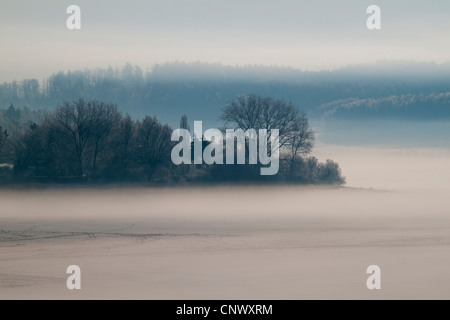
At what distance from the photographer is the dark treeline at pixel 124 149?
41656 millimetres

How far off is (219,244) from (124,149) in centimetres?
1831

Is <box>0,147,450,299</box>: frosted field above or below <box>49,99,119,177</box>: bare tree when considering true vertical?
below

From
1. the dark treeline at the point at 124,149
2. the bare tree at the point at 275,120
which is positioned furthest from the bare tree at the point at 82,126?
the bare tree at the point at 275,120

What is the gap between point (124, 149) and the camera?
4259cm

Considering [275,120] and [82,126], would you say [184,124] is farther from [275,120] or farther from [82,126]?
[82,126]

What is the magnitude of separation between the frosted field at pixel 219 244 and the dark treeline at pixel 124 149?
1323mm

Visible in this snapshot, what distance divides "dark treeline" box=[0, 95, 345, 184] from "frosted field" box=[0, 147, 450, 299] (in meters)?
1.32

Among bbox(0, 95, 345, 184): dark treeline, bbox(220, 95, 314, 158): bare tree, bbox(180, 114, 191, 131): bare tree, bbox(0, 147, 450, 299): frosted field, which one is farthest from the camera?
bbox(180, 114, 191, 131): bare tree

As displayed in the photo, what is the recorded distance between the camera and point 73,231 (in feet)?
92.2

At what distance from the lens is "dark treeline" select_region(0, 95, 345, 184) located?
1640 inches

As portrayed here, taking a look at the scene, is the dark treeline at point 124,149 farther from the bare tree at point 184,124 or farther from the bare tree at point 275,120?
the bare tree at point 184,124

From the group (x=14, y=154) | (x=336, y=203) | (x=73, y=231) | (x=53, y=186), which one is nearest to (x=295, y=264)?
(x=73, y=231)

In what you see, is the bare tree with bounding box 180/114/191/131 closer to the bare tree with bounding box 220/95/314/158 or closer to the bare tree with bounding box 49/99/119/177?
the bare tree with bounding box 220/95/314/158

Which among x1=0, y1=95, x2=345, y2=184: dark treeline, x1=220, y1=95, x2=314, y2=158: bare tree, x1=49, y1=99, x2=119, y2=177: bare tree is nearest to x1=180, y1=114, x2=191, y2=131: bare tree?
x1=0, y1=95, x2=345, y2=184: dark treeline
